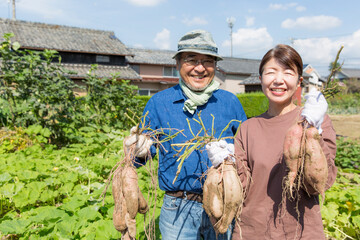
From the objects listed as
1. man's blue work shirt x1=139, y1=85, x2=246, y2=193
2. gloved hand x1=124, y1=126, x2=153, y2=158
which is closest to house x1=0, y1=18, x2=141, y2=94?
man's blue work shirt x1=139, y1=85, x2=246, y2=193

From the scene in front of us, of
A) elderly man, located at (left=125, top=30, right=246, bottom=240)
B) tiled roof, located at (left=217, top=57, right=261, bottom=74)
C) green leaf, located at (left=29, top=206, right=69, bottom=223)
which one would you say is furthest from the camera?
tiled roof, located at (left=217, top=57, right=261, bottom=74)

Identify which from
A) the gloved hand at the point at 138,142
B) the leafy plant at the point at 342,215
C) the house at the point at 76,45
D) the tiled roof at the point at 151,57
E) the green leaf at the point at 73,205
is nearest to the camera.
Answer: the gloved hand at the point at 138,142

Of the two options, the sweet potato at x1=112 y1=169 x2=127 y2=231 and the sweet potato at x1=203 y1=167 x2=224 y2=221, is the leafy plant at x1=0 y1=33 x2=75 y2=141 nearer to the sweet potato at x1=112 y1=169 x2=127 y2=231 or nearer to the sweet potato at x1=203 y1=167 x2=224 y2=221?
the sweet potato at x1=112 y1=169 x2=127 y2=231

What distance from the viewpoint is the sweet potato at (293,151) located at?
4.54 ft

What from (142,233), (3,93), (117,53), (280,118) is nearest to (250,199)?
(280,118)

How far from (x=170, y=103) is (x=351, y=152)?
18.8 feet

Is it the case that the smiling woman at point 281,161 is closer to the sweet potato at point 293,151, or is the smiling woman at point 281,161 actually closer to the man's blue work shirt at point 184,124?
the sweet potato at point 293,151

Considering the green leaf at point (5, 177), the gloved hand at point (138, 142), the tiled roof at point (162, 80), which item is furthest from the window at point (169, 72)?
the gloved hand at point (138, 142)

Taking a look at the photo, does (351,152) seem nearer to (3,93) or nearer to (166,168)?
(166,168)

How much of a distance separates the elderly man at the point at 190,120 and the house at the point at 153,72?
75.0 ft

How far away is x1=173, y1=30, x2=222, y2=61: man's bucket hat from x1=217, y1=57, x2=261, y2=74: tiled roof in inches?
1134

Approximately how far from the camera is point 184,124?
192 cm

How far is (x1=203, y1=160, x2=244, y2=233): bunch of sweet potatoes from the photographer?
147 cm

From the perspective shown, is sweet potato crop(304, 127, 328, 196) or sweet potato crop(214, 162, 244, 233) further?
sweet potato crop(214, 162, 244, 233)
